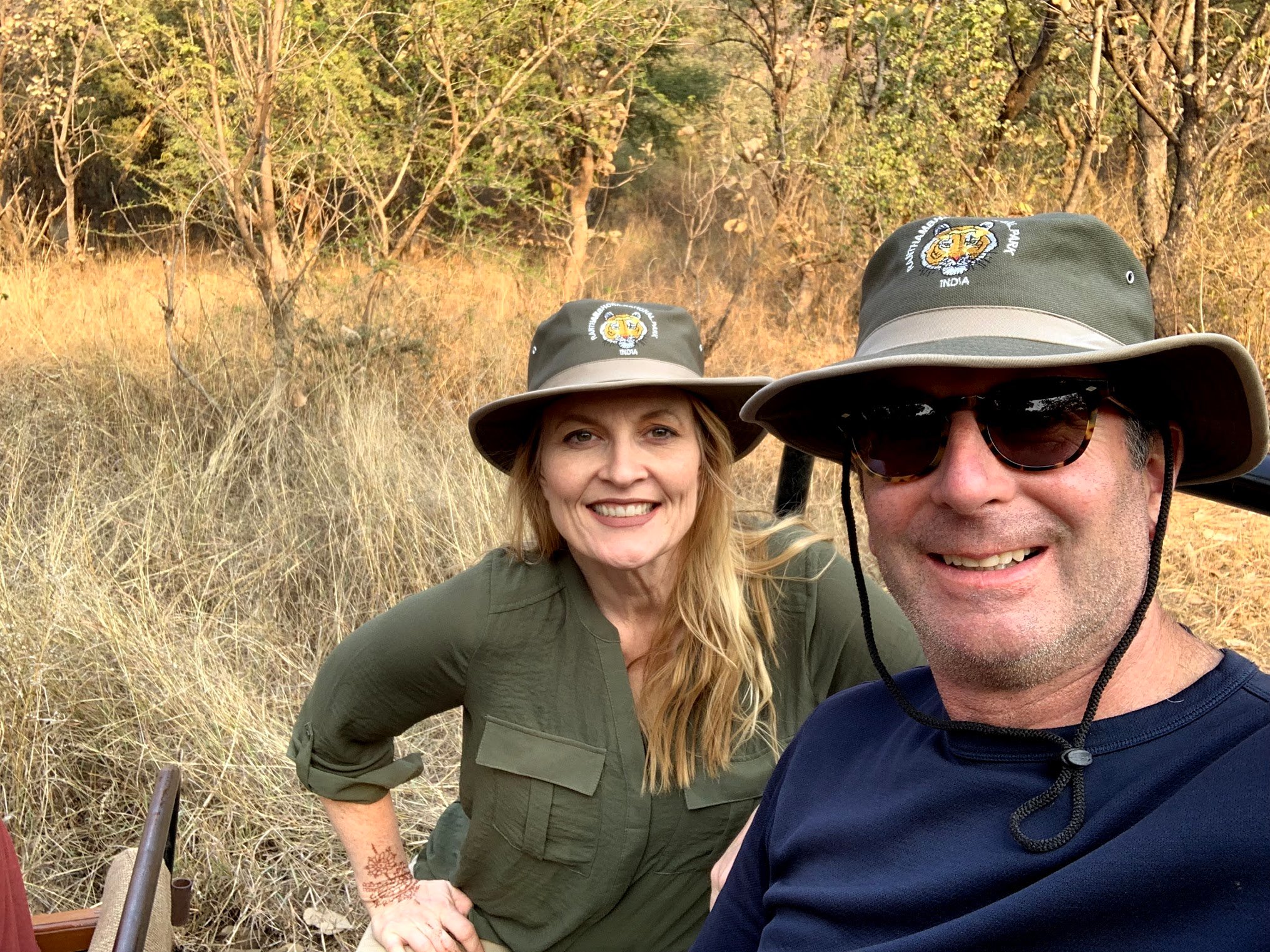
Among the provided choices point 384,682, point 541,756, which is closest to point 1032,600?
point 541,756

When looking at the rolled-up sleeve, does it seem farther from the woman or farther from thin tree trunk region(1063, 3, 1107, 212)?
thin tree trunk region(1063, 3, 1107, 212)

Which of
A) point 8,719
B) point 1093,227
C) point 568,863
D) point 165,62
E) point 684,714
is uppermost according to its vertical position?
point 165,62

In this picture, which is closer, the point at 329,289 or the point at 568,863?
the point at 568,863

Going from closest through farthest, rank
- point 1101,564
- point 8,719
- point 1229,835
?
point 1229,835
point 1101,564
point 8,719

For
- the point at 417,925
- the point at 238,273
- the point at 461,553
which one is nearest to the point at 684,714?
the point at 417,925

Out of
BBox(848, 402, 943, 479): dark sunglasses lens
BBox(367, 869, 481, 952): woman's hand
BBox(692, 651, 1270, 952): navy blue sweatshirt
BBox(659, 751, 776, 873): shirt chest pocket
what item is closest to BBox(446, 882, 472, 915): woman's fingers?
BBox(367, 869, 481, 952): woman's hand

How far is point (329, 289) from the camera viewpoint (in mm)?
7723

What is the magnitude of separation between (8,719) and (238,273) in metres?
5.27

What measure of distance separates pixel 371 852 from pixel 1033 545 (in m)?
1.63

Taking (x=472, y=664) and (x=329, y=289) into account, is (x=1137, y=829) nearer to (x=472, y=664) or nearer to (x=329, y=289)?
(x=472, y=664)

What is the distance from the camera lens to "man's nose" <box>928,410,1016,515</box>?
1346mm

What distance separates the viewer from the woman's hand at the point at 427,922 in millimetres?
2287

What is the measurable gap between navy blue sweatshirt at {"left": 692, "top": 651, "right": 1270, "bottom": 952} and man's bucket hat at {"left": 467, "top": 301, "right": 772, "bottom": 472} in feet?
2.53

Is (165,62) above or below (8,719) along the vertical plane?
above
